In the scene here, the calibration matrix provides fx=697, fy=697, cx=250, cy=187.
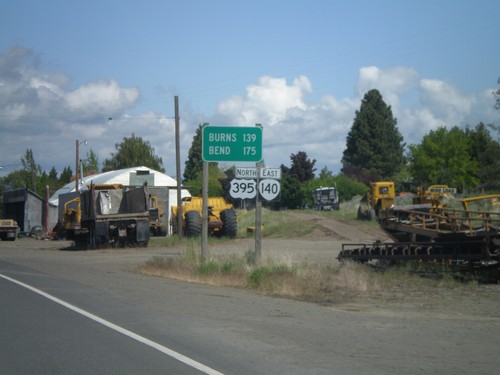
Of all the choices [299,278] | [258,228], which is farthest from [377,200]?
[299,278]

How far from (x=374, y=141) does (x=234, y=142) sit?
86618mm

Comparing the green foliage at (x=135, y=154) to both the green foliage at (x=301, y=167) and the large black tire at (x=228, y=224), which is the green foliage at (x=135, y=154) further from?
the large black tire at (x=228, y=224)

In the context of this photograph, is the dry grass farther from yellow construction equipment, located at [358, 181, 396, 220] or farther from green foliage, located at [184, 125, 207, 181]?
green foliage, located at [184, 125, 207, 181]

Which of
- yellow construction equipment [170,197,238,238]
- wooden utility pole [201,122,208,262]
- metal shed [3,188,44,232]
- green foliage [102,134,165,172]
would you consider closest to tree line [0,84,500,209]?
green foliage [102,134,165,172]

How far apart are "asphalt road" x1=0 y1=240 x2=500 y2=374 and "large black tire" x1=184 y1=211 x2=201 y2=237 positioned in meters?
21.8

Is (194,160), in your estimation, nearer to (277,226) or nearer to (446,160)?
(446,160)

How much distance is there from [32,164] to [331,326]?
103 m

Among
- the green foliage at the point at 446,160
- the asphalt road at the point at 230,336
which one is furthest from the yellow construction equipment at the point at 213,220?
the green foliage at the point at 446,160

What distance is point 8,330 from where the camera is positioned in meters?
11.6

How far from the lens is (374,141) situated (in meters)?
106

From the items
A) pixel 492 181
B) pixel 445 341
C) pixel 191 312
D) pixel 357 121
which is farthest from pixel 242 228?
pixel 357 121

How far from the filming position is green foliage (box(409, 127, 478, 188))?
67.4m

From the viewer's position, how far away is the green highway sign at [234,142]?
2220 cm

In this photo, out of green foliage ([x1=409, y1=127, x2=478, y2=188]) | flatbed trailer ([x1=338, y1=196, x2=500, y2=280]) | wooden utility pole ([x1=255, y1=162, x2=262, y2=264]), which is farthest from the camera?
green foliage ([x1=409, y1=127, x2=478, y2=188])
